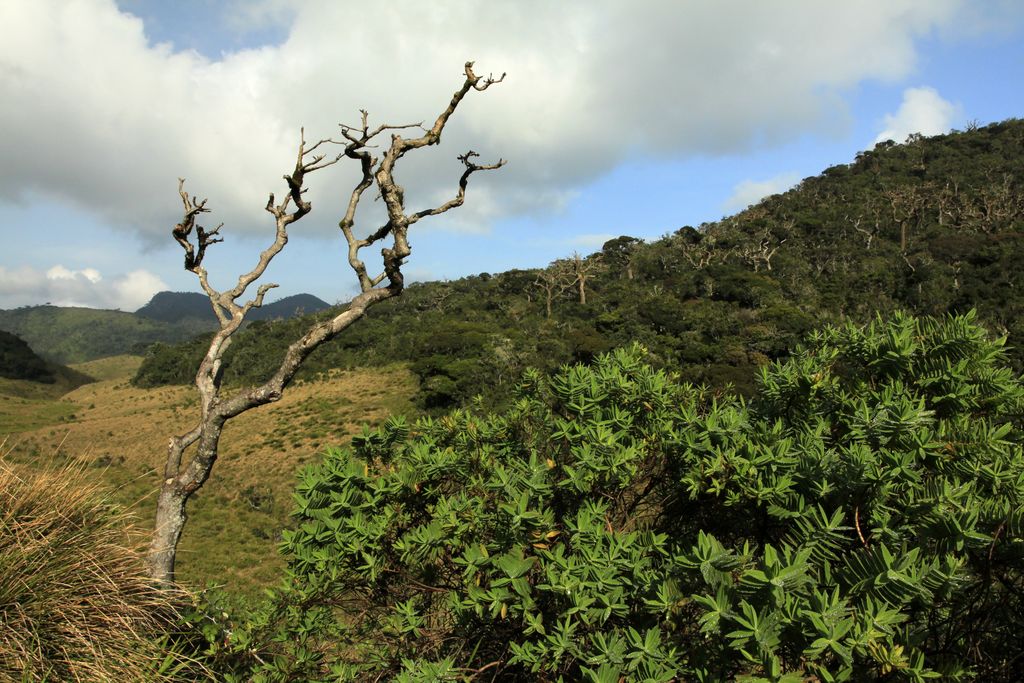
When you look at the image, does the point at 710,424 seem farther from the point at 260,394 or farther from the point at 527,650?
the point at 260,394

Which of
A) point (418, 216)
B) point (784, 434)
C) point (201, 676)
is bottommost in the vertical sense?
point (201, 676)

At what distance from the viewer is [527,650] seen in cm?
309

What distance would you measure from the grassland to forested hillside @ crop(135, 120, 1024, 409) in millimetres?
3346

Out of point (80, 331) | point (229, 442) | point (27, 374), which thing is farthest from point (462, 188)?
point (80, 331)

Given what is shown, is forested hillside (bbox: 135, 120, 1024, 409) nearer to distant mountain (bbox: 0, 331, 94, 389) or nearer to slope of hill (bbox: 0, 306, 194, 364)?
distant mountain (bbox: 0, 331, 94, 389)

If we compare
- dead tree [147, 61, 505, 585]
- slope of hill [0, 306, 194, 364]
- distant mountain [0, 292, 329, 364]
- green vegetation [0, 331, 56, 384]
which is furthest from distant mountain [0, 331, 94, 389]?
slope of hill [0, 306, 194, 364]

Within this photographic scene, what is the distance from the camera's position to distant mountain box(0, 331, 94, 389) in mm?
58656

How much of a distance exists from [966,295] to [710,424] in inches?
1400

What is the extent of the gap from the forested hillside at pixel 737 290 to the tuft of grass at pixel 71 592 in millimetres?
19928

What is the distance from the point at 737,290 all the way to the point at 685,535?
135 ft

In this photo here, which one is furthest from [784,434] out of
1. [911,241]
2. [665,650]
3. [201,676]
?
[911,241]

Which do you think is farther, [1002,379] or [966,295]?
[966,295]

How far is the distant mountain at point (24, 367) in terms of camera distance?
58.7m

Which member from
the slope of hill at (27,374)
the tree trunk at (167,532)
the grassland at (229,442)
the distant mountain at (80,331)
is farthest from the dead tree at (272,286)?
the distant mountain at (80,331)
